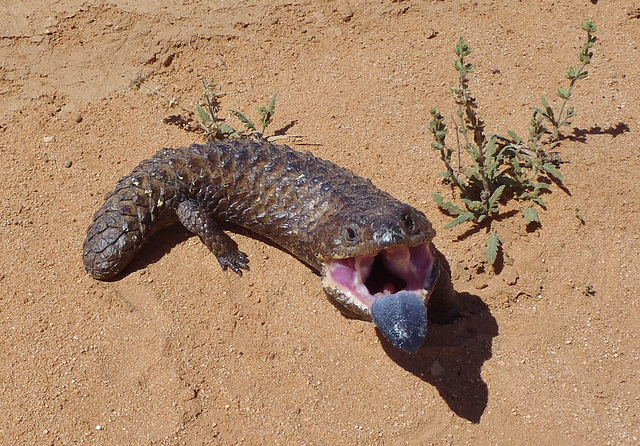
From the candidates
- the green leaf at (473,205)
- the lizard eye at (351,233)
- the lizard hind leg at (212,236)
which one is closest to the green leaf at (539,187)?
the green leaf at (473,205)

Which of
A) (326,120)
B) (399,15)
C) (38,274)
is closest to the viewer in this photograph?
(38,274)

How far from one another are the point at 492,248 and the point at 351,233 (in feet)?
4.10

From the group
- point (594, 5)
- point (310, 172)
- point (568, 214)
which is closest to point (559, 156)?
point (568, 214)

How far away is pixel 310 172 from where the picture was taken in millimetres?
4738

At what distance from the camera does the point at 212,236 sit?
4.72 m

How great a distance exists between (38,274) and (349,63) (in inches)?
141

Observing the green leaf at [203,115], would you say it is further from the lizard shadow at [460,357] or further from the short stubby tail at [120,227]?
the lizard shadow at [460,357]

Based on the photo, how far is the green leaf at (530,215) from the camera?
4602 millimetres

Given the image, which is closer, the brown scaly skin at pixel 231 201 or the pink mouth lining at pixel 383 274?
the pink mouth lining at pixel 383 274

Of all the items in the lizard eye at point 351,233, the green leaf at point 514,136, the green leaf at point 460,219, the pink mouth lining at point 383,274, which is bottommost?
the green leaf at point 460,219

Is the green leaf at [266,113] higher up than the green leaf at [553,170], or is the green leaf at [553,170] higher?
the green leaf at [266,113]

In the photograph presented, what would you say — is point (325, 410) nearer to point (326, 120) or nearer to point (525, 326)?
point (525, 326)

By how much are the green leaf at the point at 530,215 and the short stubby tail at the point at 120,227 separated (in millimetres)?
2749

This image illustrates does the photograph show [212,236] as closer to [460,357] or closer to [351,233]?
[351,233]
